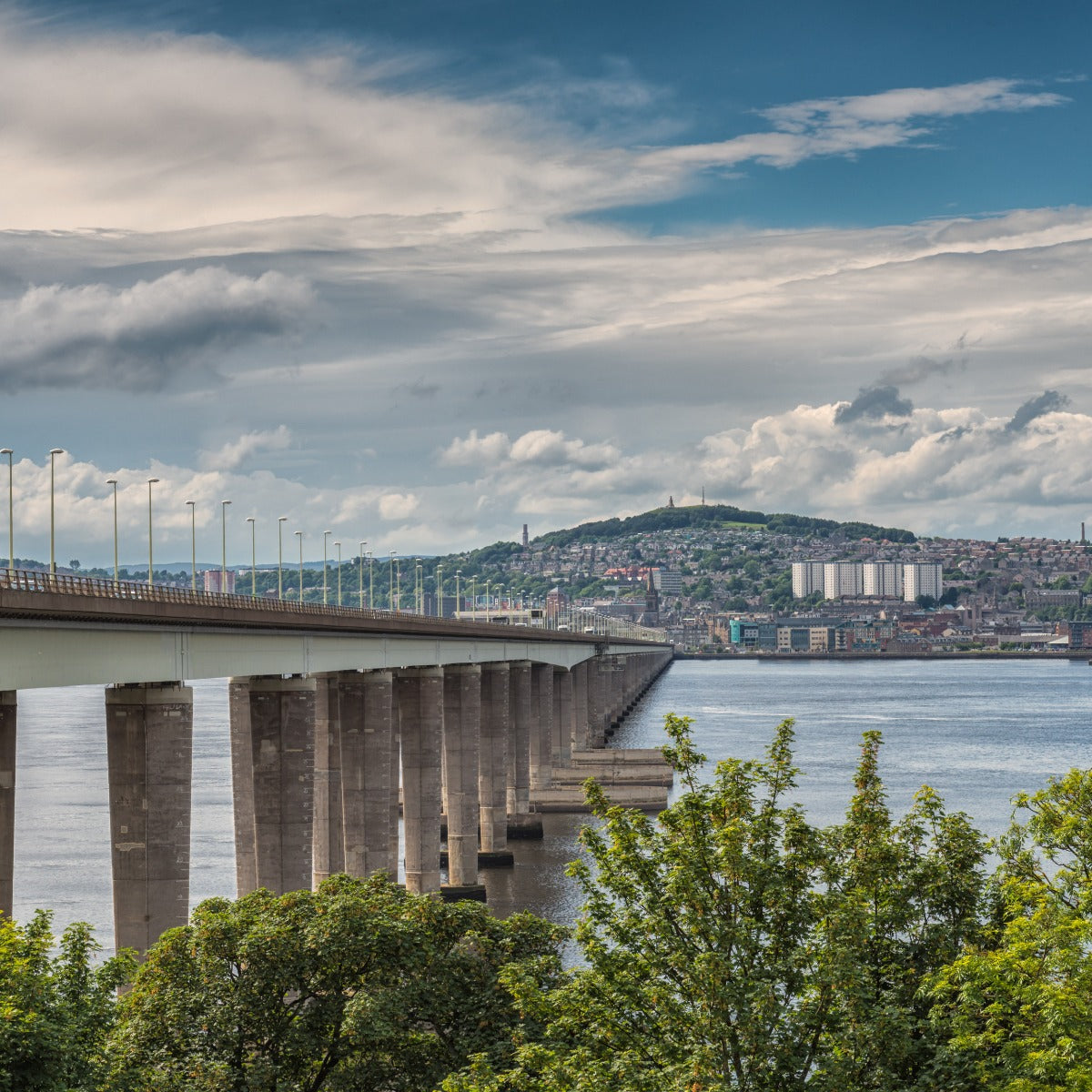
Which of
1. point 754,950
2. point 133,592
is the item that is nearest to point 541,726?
point 133,592

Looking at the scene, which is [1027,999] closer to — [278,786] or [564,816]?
[278,786]

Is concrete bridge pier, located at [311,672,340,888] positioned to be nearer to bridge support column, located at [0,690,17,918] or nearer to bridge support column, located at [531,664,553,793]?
bridge support column, located at [0,690,17,918]

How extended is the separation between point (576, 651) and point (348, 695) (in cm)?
8328

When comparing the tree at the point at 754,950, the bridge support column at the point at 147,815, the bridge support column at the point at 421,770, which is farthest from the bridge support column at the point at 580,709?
the tree at the point at 754,950

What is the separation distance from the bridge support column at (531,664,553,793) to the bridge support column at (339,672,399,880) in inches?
1751

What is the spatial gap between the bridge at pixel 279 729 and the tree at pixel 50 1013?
8.35 metres

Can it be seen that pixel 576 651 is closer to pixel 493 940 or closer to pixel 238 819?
pixel 238 819

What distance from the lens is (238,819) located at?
50781 mm

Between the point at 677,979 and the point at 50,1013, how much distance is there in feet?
26.9

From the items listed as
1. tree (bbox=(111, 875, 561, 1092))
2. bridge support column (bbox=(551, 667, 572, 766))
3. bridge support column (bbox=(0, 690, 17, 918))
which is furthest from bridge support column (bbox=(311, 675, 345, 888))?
bridge support column (bbox=(551, 667, 572, 766))

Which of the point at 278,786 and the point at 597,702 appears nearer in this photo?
the point at 278,786

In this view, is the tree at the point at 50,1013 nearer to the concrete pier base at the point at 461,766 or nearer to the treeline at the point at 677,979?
the treeline at the point at 677,979

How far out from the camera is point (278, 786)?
50.4 m

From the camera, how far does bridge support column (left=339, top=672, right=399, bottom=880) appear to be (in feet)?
196
